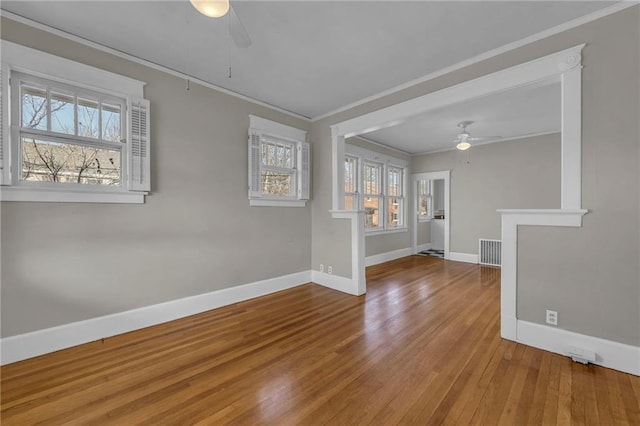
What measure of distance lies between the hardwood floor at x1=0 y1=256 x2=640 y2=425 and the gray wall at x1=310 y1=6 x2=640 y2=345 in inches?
17.1

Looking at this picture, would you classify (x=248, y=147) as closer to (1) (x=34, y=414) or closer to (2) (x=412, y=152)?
(1) (x=34, y=414)

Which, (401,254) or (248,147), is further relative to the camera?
(401,254)

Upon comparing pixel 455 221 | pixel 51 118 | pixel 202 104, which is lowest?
pixel 455 221

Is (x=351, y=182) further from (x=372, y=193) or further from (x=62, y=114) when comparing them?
(x=62, y=114)

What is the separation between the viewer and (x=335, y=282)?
13.5 ft

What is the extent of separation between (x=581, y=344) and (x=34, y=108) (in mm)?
5078

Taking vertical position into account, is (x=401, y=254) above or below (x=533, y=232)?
below

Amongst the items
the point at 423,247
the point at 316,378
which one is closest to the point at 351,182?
the point at 423,247

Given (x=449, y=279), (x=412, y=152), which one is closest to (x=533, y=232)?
(x=449, y=279)

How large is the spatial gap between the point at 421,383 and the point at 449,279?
124 inches

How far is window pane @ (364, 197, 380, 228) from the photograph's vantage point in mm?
6016

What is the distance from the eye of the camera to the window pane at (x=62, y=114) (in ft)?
7.69

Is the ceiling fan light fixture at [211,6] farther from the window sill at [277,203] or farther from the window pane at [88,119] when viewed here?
the window sill at [277,203]

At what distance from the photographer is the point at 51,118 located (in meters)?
2.33
